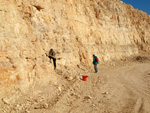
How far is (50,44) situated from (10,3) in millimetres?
3214

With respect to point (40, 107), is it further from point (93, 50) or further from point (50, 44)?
point (93, 50)

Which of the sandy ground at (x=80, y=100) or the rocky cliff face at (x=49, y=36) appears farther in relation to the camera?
the rocky cliff face at (x=49, y=36)

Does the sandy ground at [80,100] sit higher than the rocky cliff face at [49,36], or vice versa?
the rocky cliff face at [49,36]

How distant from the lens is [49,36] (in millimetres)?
7945

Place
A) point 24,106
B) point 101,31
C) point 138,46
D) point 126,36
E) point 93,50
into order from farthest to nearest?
point 138,46
point 126,36
point 101,31
point 93,50
point 24,106

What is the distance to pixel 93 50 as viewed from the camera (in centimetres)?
1350

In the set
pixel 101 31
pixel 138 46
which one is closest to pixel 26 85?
pixel 101 31

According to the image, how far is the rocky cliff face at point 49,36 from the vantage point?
481 centimetres

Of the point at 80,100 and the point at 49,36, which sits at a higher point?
the point at 49,36

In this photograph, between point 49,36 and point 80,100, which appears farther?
point 49,36

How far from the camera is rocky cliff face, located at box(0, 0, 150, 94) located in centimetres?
481

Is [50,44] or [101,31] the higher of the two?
[101,31]

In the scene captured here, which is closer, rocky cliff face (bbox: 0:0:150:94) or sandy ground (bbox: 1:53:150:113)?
sandy ground (bbox: 1:53:150:113)

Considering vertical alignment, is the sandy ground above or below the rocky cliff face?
below
